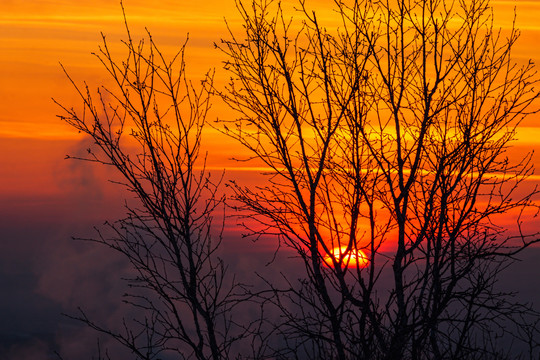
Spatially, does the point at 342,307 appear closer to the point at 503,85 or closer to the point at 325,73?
the point at 325,73

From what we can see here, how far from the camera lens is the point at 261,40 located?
36.2ft

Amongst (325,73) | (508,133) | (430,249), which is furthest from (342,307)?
(508,133)

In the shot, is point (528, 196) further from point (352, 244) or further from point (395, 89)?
point (352, 244)

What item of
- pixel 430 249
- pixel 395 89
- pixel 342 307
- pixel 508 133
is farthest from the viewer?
pixel 508 133

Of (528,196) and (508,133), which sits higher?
(508,133)

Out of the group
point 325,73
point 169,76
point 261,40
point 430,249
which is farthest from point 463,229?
point 169,76

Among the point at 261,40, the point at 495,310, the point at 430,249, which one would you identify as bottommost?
the point at 495,310

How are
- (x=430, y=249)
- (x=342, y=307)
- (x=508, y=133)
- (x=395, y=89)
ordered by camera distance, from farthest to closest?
(x=508, y=133) < (x=395, y=89) < (x=430, y=249) < (x=342, y=307)

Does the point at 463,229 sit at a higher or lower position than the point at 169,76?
lower

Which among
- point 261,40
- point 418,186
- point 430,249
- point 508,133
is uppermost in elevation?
point 261,40

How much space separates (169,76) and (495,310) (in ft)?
16.6

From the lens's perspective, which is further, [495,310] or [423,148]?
[423,148]

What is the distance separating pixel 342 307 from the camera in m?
9.96

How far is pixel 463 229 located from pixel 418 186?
854 millimetres
